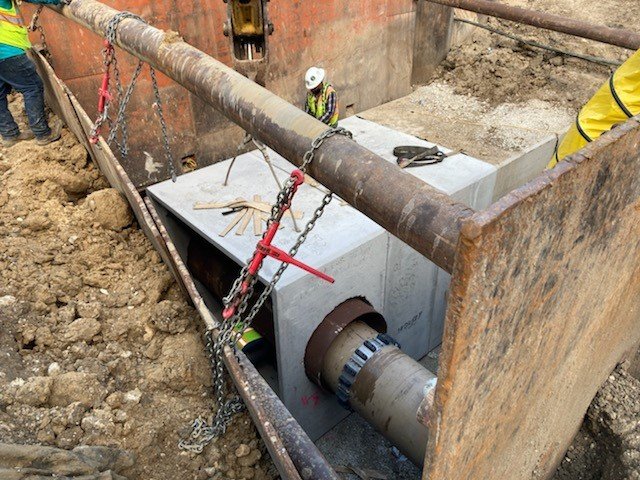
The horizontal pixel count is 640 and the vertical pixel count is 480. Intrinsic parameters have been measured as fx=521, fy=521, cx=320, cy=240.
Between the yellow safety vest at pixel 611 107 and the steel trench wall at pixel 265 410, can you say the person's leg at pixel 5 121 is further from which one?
the yellow safety vest at pixel 611 107

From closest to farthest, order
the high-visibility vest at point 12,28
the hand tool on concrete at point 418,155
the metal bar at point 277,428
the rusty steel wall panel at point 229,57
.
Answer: the metal bar at point 277,428, the high-visibility vest at point 12,28, the rusty steel wall panel at point 229,57, the hand tool on concrete at point 418,155

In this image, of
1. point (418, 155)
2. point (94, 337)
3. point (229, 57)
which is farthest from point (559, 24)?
point (94, 337)

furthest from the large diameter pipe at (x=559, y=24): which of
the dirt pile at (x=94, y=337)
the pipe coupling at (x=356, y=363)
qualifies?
the dirt pile at (x=94, y=337)

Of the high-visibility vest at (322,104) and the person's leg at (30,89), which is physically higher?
the person's leg at (30,89)

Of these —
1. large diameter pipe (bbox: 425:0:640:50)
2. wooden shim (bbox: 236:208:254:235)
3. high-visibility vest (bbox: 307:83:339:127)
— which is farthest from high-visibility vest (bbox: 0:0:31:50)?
large diameter pipe (bbox: 425:0:640:50)

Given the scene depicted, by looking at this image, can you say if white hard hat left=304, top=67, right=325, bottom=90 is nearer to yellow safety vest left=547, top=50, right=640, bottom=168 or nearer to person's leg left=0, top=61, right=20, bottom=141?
yellow safety vest left=547, top=50, right=640, bottom=168

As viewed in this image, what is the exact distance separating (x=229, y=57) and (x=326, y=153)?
15.9 ft

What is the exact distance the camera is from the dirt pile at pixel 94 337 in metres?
2.93

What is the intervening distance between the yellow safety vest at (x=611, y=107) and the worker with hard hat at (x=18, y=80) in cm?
543

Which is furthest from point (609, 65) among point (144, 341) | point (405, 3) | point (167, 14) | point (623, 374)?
point (144, 341)

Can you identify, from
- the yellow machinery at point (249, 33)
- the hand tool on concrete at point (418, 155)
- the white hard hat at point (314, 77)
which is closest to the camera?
the yellow machinery at point (249, 33)

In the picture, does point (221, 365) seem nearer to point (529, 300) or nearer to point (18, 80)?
point (529, 300)

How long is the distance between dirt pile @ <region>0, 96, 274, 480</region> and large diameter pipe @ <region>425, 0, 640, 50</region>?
6033 mm

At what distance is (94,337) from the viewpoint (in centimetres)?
356
